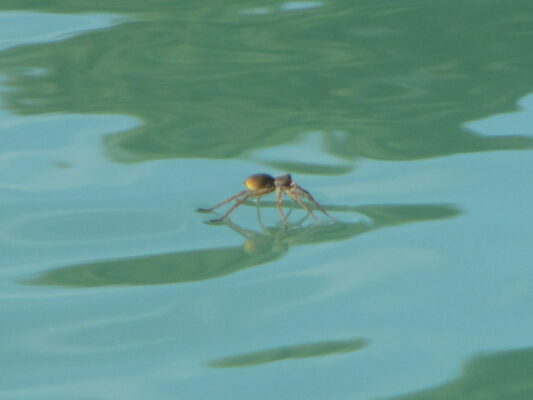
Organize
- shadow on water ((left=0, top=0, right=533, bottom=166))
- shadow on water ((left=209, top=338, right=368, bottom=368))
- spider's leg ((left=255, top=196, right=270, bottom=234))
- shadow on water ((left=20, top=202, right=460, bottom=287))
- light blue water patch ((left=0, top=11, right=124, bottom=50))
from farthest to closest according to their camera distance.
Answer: light blue water patch ((left=0, top=11, right=124, bottom=50)) < shadow on water ((left=0, top=0, right=533, bottom=166)) < spider's leg ((left=255, top=196, right=270, bottom=234)) < shadow on water ((left=20, top=202, right=460, bottom=287)) < shadow on water ((left=209, top=338, right=368, bottom=368))

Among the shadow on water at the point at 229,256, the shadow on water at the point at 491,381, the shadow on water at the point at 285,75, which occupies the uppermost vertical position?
the shadow on water at the point at 285,75

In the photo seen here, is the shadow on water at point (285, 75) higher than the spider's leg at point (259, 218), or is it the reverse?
the shadow on water at point (285, 75)

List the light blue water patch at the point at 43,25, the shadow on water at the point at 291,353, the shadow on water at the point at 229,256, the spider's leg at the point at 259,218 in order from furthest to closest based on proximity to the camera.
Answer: the light blue water patch at the point at 43,25
the spider's leg at the point at 259,218
the shadow on water at the point at 229,256
the shadow on water at the point at 291,353

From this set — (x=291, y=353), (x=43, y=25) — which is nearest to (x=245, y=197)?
(x=291, y=353)

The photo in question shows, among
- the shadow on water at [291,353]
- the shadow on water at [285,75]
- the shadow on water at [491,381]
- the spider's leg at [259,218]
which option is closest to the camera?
the shadow on water at [491,381]

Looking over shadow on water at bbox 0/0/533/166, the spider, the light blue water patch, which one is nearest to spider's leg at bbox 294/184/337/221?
the spider

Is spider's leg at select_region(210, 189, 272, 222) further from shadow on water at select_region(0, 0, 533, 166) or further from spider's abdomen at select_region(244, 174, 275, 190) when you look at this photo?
shadow on water at select_region(0, 0, 533, 166)

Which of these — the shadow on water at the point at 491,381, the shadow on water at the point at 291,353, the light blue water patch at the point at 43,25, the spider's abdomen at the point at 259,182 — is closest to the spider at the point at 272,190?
the spider's abdomen at the point at 259,182

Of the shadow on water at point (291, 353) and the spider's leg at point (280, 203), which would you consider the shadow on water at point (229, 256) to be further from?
the shadow on water at point (291, 353)
